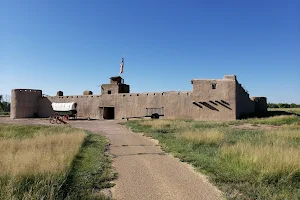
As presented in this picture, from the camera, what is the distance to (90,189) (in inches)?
211

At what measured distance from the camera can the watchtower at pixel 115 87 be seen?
36.0 meters

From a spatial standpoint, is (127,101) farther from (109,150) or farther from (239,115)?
(109,150)

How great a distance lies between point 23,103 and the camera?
37219 mm

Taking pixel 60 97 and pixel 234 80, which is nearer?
pixel 234 80

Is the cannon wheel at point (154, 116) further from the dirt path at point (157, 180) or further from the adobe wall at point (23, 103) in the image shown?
the dirt path at point (157, 180)

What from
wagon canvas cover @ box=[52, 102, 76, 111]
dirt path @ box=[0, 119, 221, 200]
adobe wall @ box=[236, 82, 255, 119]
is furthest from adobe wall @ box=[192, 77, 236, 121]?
dirt path @ box=[0, 119, 221, 200]

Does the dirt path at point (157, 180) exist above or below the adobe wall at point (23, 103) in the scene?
below

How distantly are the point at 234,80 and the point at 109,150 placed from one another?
19.6 m

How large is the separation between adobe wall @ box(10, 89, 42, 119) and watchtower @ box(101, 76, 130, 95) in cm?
1077

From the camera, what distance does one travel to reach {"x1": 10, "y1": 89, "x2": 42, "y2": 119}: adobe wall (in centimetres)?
3681

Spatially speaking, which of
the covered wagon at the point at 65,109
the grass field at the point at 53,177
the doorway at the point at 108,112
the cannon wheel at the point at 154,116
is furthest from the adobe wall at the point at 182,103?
the grass field at the point at 53,177

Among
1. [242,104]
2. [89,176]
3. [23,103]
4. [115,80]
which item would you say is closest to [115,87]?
[115,80]

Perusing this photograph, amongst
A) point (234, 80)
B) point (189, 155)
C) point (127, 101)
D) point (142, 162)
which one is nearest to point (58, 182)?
point (142, 162)

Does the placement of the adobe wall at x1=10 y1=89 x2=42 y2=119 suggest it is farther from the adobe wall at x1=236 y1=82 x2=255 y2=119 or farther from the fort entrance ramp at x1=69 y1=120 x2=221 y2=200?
the fort entrance ramp at x1=69 y1=120 x2=221 y2=200
